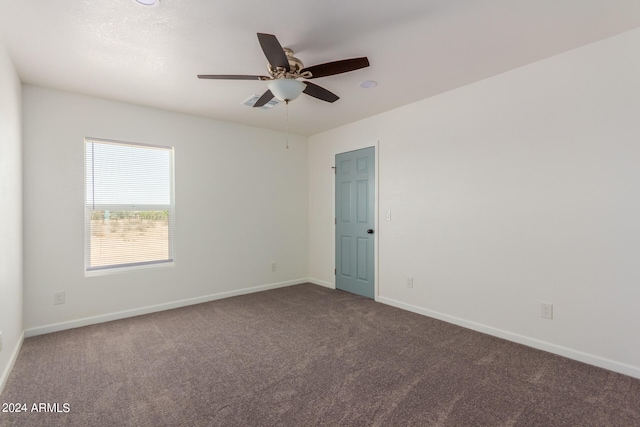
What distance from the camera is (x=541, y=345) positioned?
106 inches

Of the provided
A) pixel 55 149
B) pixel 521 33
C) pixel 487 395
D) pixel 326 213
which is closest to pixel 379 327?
pixel 487 395

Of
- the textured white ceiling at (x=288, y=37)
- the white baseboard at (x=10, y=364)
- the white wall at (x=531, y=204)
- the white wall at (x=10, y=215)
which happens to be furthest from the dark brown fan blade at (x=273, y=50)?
the white baseboard at (x=10, y=364)

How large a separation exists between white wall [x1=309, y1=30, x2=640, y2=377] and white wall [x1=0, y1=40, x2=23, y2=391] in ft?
12.0

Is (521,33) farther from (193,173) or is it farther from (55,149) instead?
(55,149)

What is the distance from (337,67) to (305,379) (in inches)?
89.4

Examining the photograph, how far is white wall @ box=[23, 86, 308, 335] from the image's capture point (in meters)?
3.13

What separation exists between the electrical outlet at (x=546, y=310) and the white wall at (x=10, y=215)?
13.8ft

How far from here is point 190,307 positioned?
3982mm

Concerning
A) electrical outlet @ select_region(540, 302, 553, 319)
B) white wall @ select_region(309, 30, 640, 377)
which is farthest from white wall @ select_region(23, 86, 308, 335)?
electrical outlet @ select_region(540, 302, 553, 319)

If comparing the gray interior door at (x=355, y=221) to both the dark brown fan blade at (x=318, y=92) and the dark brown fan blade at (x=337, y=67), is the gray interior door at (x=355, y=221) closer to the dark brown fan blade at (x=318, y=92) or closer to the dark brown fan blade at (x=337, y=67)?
the dark brown fan blade at (x=318, y=92)

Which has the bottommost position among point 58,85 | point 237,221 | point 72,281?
point 72,281

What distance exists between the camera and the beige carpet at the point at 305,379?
73.1 inches

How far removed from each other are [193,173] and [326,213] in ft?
6.80

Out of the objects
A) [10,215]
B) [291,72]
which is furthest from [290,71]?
[10,215]
